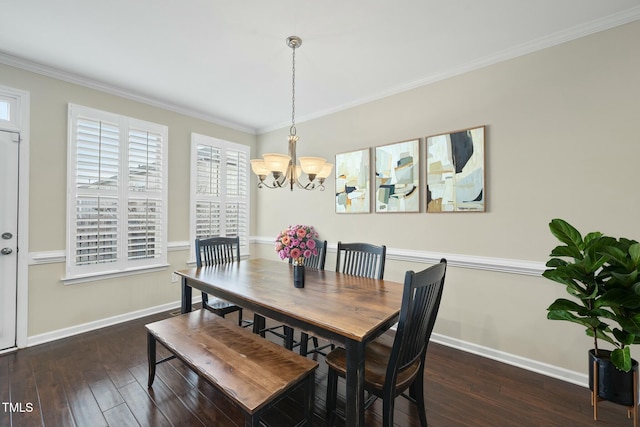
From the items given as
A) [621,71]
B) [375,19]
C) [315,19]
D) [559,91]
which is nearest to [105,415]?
[315,19]

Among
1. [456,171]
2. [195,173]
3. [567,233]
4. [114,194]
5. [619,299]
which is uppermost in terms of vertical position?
[195,173]

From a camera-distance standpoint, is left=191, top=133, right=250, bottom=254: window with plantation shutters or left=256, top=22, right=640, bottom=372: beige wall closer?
left=256, top=22, right=640, bottom=372: beige wall

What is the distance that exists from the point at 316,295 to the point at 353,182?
75.1 inches

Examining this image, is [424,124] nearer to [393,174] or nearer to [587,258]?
[393,174]

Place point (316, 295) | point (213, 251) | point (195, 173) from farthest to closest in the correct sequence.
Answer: point (195, 173) < point (213, 251) < point (316, 295)

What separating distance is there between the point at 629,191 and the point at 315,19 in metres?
2.68

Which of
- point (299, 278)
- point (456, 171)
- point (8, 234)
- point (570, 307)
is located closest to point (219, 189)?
point (8, 234)

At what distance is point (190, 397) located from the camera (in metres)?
1.97

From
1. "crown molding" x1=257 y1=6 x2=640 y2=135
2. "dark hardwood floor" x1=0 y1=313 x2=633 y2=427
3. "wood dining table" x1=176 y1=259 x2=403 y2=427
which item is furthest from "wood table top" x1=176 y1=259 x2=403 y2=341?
"crown molding" x1=257 y1=6 x2=640 y2=135

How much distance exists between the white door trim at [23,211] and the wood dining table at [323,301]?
1711 mm

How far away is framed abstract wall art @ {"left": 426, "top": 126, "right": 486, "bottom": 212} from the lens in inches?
101

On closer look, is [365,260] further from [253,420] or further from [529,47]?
[529,47]

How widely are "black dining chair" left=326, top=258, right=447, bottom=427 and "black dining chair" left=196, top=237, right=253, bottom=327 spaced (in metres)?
1.34

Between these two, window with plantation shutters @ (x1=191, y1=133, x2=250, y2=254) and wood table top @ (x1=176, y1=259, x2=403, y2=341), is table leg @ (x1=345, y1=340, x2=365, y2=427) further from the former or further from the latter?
window with plantation shutters @ (x1=191, y1=133, x2=250, y2=254)
